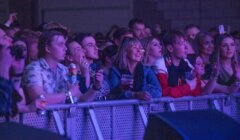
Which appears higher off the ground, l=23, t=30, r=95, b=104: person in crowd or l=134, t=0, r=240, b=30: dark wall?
l=134, t=0, r=240, b=30: dark wall

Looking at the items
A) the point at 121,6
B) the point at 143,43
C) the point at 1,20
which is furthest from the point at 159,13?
the point at 143,43

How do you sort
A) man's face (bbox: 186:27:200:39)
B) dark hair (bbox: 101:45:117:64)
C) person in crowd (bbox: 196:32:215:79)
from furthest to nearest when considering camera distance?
1. man's face (bbox: 186:27:200:39)
2. person in crowd (bbox: 196:32:215:79)
3. dark hair (bbox: 101:45:117:64)

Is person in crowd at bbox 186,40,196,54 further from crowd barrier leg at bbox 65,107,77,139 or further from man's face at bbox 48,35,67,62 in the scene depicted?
crowd barrier leg at bbox 65,107,77,139

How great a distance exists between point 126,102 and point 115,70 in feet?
2.94

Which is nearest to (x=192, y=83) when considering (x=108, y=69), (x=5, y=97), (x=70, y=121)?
→ (x=108, y=69)

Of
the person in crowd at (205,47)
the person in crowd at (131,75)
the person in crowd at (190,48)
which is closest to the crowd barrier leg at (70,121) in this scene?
the person in crowd at (131,75)

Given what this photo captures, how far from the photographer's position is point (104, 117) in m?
6.65

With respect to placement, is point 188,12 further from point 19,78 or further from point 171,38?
point 19,78

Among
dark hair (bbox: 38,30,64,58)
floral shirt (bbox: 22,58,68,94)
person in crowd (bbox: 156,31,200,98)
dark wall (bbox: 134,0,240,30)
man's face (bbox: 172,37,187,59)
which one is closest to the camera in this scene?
floral shirt (bbox: 22,58,68,94)

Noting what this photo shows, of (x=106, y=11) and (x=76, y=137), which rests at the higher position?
(x=106, y=11)

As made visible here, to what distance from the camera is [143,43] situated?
818cm

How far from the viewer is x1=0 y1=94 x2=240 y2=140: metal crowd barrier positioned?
20.4 feet

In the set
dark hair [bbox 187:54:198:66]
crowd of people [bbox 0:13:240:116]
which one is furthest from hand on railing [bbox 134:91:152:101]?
dark hair [bbox 187:54:198:66]

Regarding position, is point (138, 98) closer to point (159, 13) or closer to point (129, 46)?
Result: point (129, 46)
